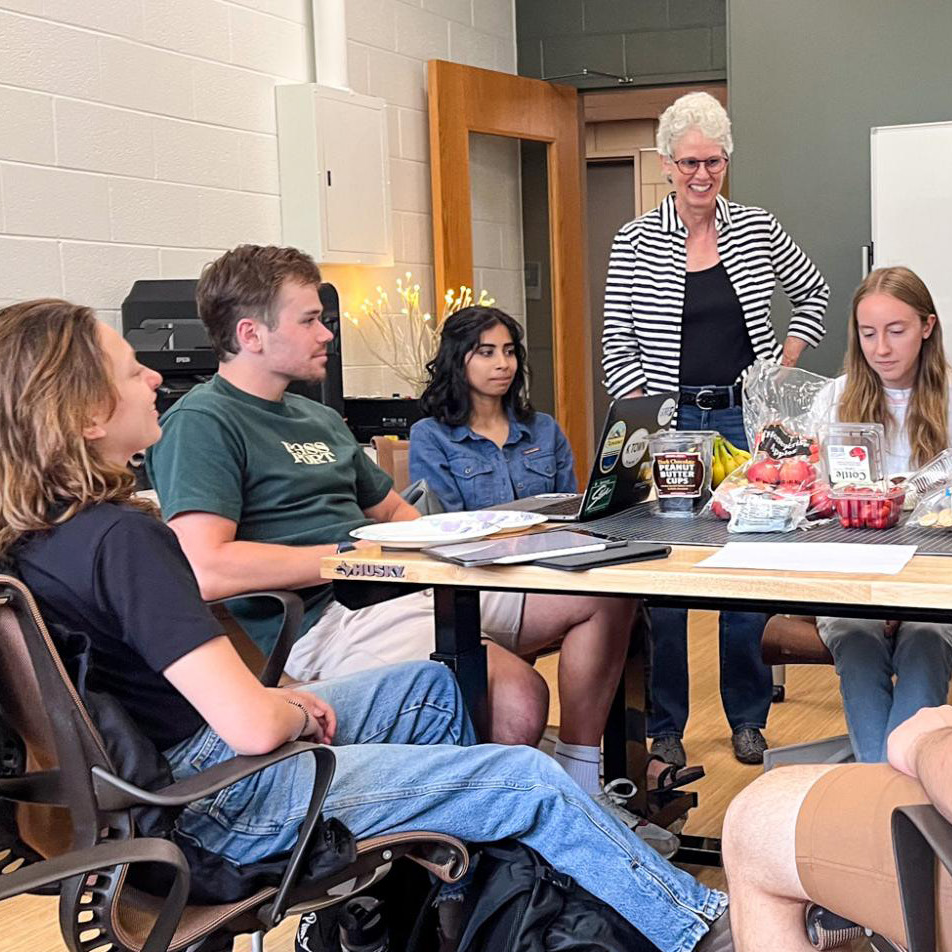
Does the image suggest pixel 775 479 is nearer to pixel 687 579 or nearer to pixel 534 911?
pixel 687 579

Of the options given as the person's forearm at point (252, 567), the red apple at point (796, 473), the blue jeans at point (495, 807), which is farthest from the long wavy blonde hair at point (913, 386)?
the blue jeans at point (495, 807)

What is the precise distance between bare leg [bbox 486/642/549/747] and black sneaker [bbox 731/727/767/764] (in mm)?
1158

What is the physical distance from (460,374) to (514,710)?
102 cm

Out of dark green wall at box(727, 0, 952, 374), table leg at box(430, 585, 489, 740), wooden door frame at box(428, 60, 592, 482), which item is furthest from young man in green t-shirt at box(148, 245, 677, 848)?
wooden door frame at box(428, 60, 592, 482)

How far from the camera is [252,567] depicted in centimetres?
229

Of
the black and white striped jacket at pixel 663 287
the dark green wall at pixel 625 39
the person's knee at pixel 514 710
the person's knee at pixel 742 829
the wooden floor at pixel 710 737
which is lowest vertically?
the wooden floor at pixel 710 737

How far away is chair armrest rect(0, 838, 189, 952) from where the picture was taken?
125 cm

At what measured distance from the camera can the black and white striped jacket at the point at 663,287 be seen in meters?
3.44

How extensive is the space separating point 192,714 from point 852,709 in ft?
Answer: 4.00

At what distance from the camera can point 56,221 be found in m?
3.94

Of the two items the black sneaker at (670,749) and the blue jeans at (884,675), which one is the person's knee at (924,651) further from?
the black sneaker at (670,749)

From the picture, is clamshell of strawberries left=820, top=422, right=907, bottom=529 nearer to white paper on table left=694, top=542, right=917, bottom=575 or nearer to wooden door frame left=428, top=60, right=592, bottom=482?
white paper on table left=694, top=542, right=917, bottom=575

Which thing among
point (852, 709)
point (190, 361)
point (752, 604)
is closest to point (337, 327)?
point (190, 361)

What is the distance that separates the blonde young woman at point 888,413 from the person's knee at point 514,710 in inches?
22.0
